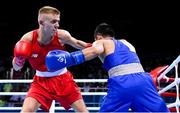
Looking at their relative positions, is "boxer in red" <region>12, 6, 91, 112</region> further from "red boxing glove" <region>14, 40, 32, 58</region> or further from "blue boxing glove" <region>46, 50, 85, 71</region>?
"blue boxing glove" <region>46, 50, 85, 71</region>

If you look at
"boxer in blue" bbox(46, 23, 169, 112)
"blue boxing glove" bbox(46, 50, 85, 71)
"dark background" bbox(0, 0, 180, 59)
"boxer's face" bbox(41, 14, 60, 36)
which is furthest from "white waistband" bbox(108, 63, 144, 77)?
"dark background" bbox(0, 0, 180, 59)

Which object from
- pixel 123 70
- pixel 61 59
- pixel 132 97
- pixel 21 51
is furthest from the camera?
pixel 21 51

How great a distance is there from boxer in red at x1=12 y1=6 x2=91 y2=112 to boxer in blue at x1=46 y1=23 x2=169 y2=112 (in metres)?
0.48

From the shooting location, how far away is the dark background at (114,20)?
12.5 meters

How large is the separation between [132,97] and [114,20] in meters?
10.4

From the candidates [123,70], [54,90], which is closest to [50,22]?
[54,90]

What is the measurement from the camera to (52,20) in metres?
3.08

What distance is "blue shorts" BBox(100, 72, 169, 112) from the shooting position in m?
2.68

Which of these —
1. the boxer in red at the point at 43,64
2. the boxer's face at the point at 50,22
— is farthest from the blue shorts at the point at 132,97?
the boxer's face at the point at 50,22

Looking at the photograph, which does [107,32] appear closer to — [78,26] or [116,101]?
[116,101]

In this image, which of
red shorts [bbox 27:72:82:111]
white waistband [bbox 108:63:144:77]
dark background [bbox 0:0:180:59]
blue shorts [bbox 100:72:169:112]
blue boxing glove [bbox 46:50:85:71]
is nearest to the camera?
blue boxing glove [bbox 46:50:85:71]

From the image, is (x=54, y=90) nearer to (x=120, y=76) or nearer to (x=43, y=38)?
(x=43, y=38)

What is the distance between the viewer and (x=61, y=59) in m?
2.56

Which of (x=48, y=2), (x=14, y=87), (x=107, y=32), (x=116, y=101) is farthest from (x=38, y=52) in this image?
(x=48, y=2)
